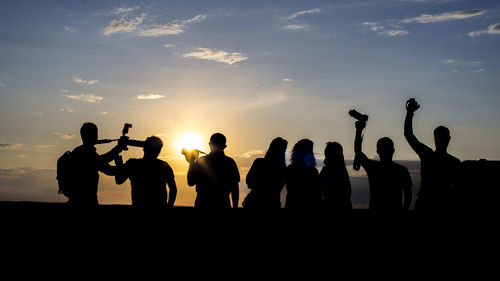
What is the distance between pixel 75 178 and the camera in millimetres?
6648

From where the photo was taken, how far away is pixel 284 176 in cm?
664

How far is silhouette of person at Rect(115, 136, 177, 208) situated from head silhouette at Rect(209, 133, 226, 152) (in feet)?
2.28

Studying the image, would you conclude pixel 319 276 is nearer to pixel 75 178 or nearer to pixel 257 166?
pixel 257 166

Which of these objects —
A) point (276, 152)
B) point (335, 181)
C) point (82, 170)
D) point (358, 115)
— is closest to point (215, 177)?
point (276, 152)

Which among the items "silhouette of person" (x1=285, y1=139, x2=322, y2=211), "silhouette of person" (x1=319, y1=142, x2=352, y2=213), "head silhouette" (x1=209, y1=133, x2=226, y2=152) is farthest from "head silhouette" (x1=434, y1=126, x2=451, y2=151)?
"head silhouette" (x1=209, y1=133, x2=226, y2=152)

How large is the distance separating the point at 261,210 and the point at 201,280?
97cm

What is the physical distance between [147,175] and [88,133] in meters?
0.94

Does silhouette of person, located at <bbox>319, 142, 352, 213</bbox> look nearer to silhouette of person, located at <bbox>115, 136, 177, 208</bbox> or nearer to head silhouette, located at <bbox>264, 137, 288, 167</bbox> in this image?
head silhouette, located at <bbox>264, 137, 288, 167</bbox>

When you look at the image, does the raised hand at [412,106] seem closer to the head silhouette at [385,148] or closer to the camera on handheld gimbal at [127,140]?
the head silhouette at [385,148]

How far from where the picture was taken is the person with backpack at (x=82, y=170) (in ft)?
21.7

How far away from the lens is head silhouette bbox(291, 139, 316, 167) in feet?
21.4

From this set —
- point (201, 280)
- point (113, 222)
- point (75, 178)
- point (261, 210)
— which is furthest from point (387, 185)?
point (75, 178)

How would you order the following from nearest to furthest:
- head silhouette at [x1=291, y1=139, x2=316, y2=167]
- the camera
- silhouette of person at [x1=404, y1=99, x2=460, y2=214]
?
silhouette of person at [x1=404, y1=99, x2=460, y2=214] < head silhouette at [x1=291, y1=139, x2=316, y2=167] < the camera

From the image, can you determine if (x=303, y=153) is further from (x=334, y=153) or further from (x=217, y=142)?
(x=217, y=142)
